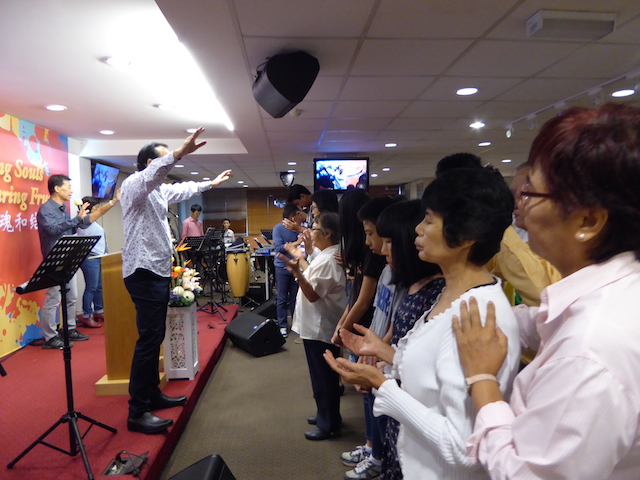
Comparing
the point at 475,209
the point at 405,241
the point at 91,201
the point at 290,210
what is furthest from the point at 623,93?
the point at 91,201

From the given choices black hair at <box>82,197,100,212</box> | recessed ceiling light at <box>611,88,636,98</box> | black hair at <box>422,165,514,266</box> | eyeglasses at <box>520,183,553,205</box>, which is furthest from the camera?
black hair at <box>82,197,100,212</box>

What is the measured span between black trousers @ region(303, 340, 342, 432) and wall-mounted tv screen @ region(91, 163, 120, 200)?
→ 5016mm

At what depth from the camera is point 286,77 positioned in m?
2.62

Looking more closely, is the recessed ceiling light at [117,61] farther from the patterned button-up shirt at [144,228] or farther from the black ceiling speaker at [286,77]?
the patterned button-up shirt at [144,228]

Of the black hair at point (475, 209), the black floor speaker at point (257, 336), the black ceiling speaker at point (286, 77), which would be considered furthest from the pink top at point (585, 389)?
the black floor speaker at point (257, 336)

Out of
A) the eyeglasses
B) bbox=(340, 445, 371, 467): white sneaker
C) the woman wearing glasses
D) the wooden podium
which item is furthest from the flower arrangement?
the eyeglasses

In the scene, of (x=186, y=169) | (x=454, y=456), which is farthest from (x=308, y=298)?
(x=186, y=169)

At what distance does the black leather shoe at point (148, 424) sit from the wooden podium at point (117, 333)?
1.98 ft

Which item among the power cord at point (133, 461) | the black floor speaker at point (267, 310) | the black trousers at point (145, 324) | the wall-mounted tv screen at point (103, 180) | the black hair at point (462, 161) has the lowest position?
the power cord at point (133, 461)

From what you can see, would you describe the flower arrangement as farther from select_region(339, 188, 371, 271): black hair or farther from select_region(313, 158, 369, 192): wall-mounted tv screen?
select_region(313, 158, 369, 192): wall-mounted tv screen

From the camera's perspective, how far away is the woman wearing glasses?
2373 mm

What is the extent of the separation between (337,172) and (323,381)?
14.9ft

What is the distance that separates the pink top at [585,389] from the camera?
0.54 m

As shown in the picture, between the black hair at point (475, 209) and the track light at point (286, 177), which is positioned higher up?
the track light at point (286, 177)
